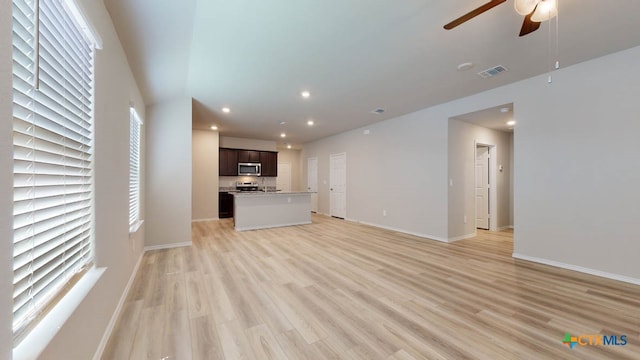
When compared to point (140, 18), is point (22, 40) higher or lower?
lower

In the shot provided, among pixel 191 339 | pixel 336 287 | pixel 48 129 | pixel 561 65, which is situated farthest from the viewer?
pixel 561 65

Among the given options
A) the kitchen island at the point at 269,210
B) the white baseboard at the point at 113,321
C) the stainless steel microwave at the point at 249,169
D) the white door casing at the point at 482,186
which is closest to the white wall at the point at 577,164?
the white door casing at the point at 482,186

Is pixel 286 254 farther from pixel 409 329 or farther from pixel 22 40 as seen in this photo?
pixel 22 40

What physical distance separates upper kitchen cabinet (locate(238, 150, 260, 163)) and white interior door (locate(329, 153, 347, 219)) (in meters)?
2.60

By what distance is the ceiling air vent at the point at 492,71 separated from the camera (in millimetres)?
3240

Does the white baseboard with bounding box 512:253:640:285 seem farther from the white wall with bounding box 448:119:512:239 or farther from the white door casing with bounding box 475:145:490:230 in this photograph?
the white door casing with bounding box 475:145:490:230

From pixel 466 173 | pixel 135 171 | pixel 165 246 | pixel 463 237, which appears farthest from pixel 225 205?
pixel 466 173

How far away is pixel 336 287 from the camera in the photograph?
2.72 m

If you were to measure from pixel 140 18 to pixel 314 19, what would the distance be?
4.85 feet

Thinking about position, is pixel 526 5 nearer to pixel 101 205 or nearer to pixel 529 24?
pixel 529 24

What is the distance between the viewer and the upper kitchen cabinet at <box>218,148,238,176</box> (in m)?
7.95

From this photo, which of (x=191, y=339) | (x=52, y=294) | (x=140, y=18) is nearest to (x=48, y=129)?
(x=52, y=294)

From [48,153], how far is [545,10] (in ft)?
9.91

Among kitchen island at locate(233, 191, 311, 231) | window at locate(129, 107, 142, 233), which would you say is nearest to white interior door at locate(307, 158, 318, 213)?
kitchen island at locate(233, 191, 311, 231)
